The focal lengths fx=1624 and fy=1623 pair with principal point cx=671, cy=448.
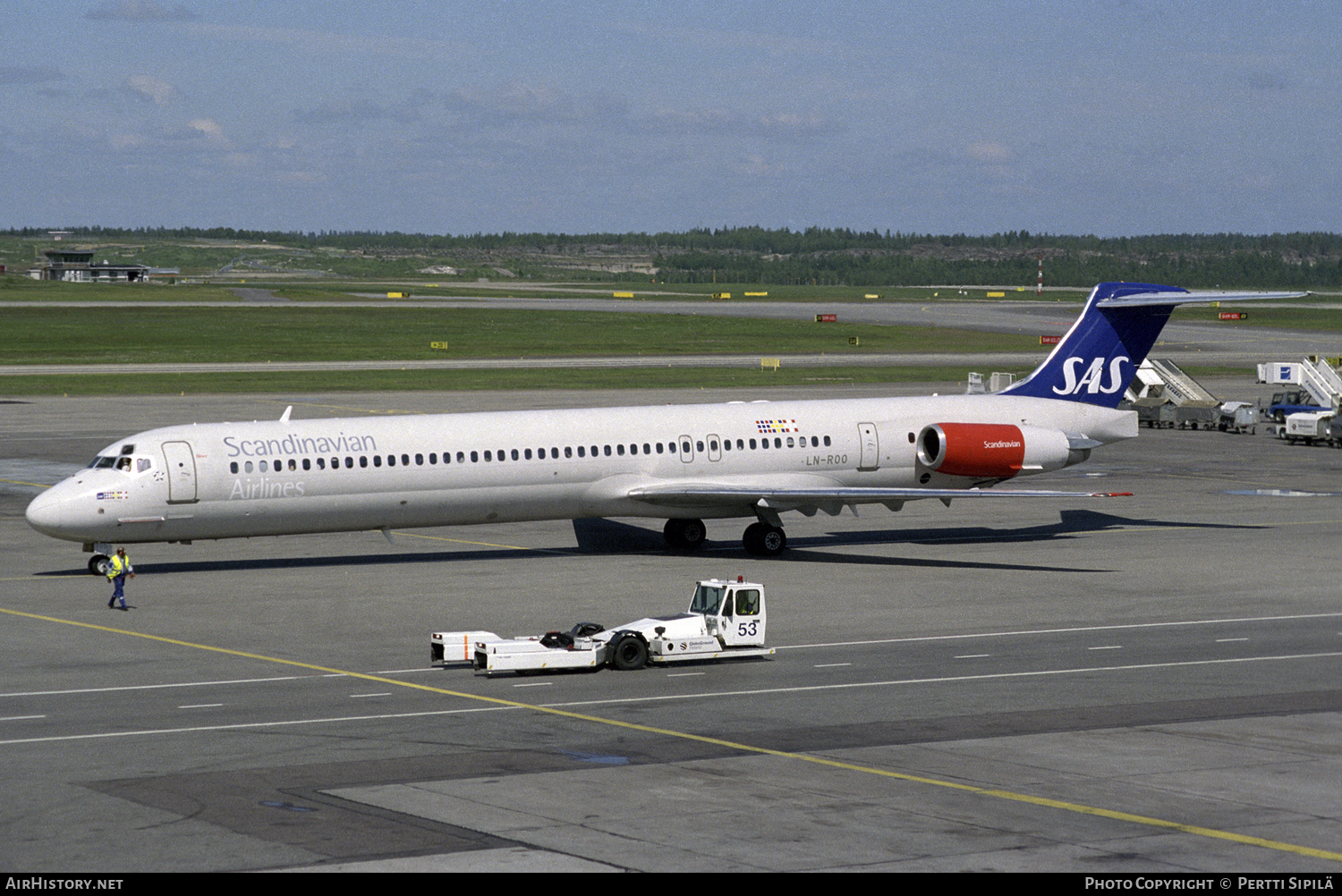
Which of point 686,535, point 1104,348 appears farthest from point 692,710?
point 1104,348

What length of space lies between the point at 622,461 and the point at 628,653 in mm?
13081

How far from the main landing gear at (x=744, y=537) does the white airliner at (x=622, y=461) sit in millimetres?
46

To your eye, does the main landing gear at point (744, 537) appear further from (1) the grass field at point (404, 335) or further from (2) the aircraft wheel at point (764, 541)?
(1) the grass field at point (404, 335)

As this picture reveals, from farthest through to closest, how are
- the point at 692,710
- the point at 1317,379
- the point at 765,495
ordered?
the point at 1317,379
the point at 765,495
the point at 692,710

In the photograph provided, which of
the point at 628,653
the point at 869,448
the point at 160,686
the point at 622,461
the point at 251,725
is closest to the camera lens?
the point at 251,725

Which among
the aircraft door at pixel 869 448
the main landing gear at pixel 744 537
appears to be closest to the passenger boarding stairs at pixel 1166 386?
the aircraft door at pixel 869 448

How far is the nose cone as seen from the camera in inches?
1385

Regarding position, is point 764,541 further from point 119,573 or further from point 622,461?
point 119,573

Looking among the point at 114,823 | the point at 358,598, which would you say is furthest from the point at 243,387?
the point at 114,823

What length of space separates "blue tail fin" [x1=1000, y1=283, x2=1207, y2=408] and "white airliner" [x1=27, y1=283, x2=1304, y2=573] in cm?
5

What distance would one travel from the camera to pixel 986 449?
139ft

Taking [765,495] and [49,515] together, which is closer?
[49,515]

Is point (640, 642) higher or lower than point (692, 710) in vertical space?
higher

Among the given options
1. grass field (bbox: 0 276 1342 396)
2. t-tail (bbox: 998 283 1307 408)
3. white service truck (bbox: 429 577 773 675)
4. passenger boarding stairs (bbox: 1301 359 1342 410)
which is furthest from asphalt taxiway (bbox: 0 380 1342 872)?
grass field (bbox: 0 276 1342 396)
